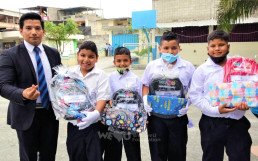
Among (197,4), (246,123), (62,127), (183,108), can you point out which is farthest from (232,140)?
(197,4)

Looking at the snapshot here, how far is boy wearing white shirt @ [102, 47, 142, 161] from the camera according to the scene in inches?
102

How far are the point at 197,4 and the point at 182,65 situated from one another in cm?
1218

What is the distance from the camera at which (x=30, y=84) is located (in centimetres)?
222

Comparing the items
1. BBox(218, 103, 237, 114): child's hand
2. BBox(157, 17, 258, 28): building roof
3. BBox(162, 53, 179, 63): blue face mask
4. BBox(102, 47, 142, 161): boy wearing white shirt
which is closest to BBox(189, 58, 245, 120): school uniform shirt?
BBox(218, 103, 237, 114): child's hand

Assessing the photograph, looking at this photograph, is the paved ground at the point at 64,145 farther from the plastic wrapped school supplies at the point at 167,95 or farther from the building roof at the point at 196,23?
the building roof at the point at 196,23

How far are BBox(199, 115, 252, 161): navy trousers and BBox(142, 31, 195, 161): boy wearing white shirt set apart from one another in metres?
0.27

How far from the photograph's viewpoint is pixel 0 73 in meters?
2.08

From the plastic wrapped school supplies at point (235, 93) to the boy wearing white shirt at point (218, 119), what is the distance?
4.0 inches

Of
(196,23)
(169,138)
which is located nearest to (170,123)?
(169,138)

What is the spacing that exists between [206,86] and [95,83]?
3.82 ft

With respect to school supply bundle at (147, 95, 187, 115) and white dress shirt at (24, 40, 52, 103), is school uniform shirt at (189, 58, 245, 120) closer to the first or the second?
school supply bundle at (147, 95, 187, 115)

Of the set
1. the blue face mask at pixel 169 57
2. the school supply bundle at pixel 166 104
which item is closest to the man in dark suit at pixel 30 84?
the school supply bundle at pixel 166 104

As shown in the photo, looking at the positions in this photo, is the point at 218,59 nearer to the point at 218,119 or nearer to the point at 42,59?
the point at 218,119

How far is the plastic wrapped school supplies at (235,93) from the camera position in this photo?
6.36 ft
